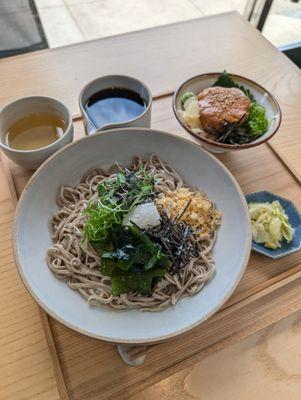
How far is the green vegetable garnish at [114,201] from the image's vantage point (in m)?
1.04

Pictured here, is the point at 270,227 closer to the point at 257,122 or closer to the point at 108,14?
the point at 257,122

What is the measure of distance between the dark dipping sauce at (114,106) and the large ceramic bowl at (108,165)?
129 mm

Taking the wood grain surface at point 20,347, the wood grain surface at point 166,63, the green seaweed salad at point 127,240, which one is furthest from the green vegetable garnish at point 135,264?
the wood grain surface at point 166,63

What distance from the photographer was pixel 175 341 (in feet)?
3.37

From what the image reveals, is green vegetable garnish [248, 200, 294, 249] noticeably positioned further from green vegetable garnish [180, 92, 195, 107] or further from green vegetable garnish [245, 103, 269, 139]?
green vegetable garnish [180, 92, 195, 107]

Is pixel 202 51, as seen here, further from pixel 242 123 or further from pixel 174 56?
pixel 242 123

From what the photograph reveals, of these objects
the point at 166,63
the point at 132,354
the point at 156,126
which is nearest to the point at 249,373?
the point at 132,354

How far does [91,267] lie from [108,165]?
38 cm

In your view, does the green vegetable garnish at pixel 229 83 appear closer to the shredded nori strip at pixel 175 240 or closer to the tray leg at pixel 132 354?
the shredded nori strip at pixel 175 240

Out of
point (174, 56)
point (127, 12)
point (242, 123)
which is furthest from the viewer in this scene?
point (127, 12)

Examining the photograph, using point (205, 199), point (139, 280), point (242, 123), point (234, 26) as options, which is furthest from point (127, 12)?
point (139, 280)

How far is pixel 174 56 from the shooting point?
176 centimetres

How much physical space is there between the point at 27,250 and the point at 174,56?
47.9 inches

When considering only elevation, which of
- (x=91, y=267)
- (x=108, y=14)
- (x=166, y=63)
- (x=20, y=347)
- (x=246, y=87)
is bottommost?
(x=108, y=14)
